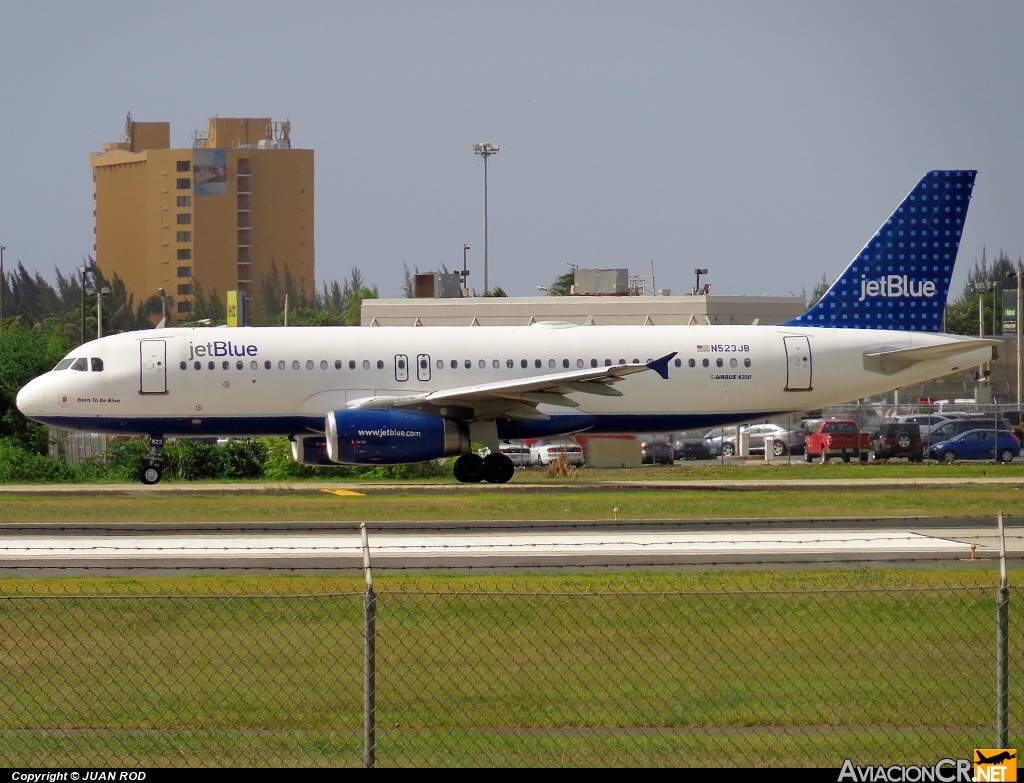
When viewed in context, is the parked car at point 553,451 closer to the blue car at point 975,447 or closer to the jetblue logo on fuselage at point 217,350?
the blue car at point 975,447

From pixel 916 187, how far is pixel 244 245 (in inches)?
5559

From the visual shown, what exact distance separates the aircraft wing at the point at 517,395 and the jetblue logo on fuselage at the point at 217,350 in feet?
9.25

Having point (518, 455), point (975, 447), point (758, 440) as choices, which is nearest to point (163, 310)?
point (758, 440)

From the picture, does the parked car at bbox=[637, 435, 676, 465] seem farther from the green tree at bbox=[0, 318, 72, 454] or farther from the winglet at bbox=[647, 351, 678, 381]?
the green tree at bbox=[0, 318, 72, 454]

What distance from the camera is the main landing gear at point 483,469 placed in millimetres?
35250

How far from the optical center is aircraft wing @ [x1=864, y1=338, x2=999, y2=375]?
117ft

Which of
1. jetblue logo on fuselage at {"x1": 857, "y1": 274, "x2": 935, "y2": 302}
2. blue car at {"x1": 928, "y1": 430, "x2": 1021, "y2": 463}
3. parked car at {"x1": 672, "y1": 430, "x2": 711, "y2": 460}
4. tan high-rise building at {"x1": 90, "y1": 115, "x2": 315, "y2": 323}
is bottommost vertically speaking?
parked car at {"x1": 672, "y1": 430, "x2": 711, "y2": 460}

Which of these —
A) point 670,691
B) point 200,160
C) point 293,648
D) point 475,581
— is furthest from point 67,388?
point 200,160

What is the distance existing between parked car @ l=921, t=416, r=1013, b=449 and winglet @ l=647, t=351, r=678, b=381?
19697 millimetres

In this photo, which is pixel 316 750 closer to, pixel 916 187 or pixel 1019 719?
pixel 1019 719

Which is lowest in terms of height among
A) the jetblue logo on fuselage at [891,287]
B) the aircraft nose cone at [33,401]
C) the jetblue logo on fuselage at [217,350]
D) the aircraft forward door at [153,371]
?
the aircraft nose cone at [33,401]

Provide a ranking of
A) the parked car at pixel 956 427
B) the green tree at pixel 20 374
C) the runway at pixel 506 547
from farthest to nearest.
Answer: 1. the parked car at pixel 956 427
2. the green tree at pixel 20 374
3. the runway at pixel 506 547

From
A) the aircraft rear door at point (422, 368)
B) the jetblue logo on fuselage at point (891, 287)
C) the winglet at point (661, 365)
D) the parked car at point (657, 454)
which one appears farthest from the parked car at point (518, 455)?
the winglet at point (661, 365)

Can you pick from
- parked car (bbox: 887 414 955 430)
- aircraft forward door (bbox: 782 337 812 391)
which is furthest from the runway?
parked car (bbox: 887 414 955 430)
